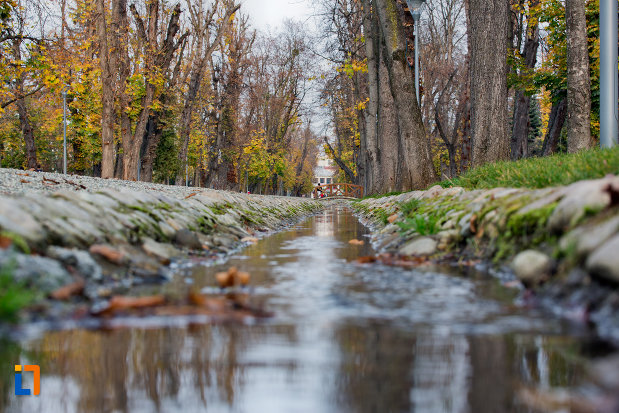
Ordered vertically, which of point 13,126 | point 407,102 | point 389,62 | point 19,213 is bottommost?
point 19,213

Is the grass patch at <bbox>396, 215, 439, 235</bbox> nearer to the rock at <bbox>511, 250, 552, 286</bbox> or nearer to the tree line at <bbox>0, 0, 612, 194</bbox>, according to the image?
the rock at <bbox>511, 250, 552, 286</bbox>

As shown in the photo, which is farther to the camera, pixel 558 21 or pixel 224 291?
pixel 558 21

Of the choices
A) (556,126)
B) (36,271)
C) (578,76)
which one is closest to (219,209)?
(36,271)

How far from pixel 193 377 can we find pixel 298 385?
13.8 inches

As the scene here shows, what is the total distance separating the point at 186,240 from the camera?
4.79m

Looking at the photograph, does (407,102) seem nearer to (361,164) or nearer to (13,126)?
(361,164)

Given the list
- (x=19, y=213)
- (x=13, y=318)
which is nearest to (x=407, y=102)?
(x=19, y=213)

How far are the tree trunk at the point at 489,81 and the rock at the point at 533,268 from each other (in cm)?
722

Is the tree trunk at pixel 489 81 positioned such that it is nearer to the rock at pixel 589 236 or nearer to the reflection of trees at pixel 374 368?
the rock at pixel 589 236

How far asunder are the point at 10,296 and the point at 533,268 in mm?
2472

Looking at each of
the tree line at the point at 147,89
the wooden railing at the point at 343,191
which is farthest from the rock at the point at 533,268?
the wooden railing at the point at 343,191

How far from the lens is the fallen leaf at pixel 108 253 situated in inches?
130

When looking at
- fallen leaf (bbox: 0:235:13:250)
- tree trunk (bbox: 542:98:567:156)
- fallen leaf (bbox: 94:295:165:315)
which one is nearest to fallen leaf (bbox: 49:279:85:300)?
fallen leaf (bbox: 94:295:165:315)

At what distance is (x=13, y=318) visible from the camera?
2.14 metres
